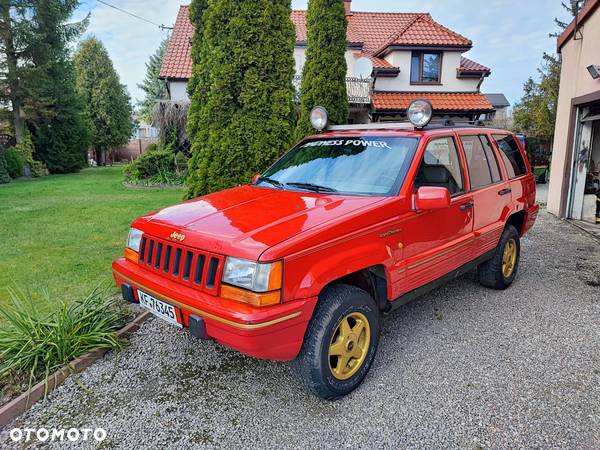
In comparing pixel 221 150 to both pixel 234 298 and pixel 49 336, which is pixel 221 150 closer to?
pixel 49 336

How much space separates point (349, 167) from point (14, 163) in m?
18.4

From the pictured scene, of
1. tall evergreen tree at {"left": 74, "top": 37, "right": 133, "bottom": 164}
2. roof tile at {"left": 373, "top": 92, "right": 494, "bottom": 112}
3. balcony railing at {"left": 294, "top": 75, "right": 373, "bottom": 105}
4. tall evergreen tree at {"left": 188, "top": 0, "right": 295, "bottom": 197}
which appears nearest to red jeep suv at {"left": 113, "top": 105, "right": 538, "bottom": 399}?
tall evergreen tree at {"left": 188, "top": 0, "right": 295, "bottom": 197}

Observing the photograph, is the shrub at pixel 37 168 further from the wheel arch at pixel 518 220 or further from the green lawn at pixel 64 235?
the wheel arch at pixel 518 220

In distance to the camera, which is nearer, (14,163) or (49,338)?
(49,338)

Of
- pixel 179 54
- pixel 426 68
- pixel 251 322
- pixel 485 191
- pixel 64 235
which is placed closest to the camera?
pixel 251 322

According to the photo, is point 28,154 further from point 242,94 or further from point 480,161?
point 480,161

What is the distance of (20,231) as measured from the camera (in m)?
7.09

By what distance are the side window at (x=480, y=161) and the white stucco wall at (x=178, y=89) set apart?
1406 centimetres

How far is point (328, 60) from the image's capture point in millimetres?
8789

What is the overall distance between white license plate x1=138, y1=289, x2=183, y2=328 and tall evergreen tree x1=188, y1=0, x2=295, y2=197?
3.27 m

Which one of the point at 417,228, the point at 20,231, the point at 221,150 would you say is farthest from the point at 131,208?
the point at 417,228

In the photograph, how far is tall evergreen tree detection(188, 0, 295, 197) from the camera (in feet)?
18.9

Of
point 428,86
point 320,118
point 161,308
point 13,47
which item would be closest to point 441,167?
point 320,118

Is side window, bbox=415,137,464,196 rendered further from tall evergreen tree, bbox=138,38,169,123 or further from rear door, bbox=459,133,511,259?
tall evergreen tree, bbox=138,38,169,123
